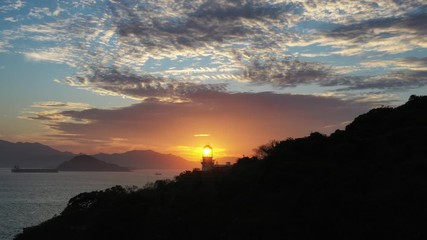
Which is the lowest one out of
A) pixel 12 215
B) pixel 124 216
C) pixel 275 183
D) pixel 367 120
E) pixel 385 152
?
pixel 12 215

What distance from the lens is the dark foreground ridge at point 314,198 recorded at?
25.9 metres

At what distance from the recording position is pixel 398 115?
4209cm

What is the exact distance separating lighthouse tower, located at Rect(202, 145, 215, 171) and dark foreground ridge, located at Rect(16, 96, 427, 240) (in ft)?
55.8

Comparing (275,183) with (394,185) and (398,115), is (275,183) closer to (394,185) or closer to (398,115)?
(394,185)

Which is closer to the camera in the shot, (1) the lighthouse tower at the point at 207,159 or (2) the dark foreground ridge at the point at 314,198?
(2) the dark foreground ridge at the point at 314,198

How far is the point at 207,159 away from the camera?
68.6 meters

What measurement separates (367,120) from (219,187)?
17412 mm

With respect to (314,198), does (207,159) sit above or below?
above

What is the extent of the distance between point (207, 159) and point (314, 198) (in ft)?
134

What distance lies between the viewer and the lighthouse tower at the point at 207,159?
6751 centimetres

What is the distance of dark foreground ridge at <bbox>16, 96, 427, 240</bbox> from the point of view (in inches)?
1019

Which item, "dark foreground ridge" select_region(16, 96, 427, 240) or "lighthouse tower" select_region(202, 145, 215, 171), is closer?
"dark foreground ridge" select_region(16, 96, 427, 240)

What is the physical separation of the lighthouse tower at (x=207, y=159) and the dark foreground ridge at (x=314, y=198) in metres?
17.0

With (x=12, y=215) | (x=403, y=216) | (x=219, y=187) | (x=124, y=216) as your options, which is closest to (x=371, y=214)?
(x=403, y=216)
